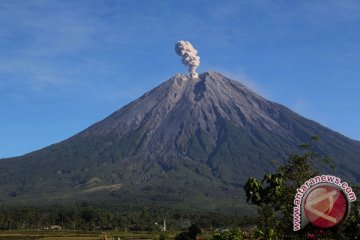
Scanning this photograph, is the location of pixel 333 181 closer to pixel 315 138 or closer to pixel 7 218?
pixel 315 138

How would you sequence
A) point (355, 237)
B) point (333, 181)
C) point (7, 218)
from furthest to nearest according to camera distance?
point (7, 218) → point (355, 237) → point (333, 181)

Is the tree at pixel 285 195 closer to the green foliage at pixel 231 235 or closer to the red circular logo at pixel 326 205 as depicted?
the green foliage at pixel 231 235

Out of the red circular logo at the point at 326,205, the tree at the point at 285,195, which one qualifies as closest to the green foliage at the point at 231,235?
the tree at the point at 285,195

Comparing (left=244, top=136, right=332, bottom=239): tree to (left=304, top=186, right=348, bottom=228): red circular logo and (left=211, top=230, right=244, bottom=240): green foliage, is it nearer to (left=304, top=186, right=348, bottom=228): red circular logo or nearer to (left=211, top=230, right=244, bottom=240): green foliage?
(left=211, top=230, right=244, bottom=240): green foliage

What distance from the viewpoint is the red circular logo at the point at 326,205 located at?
14.8 meters

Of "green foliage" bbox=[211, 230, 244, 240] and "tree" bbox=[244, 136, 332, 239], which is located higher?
"tree" bbox=[244, 136, 332, 239]

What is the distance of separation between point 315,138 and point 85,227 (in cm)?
14210

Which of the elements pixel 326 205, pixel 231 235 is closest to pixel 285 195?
pixel 231 235

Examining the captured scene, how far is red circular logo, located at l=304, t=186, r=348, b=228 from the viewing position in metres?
14.8

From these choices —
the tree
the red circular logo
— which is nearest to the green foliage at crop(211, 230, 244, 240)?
the tree

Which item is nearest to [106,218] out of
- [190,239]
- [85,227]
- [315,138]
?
[85,227]

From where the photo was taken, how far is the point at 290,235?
19.9 m

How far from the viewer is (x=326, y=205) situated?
585 inches

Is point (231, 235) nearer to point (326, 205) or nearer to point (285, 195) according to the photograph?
point (285, 195)
